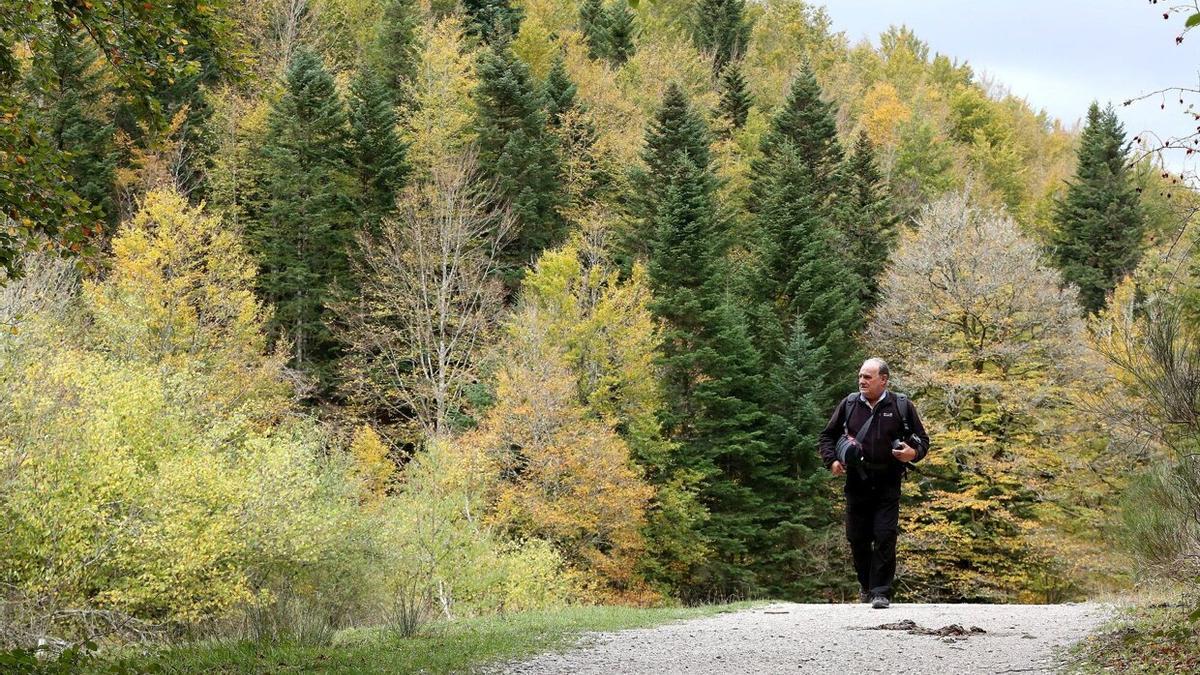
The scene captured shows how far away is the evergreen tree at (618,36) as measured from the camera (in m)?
59.7

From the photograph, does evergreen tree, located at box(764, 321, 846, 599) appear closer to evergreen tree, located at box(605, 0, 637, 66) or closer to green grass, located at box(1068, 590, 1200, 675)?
green grass, located at box(1068, 590, 1200, 675)

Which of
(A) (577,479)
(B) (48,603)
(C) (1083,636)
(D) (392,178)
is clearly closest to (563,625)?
(C) (1083,636)

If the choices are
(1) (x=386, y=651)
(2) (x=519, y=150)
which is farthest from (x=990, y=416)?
(1) (x=386, y=651)

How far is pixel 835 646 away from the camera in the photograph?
20.9 ft

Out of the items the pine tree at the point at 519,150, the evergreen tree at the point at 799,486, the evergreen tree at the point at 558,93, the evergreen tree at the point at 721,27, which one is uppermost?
the evergreen tree at the point at 721,27

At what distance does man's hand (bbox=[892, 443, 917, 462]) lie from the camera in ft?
25.8

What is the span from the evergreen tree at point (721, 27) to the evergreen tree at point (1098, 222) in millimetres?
25531

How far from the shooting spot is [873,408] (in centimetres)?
833

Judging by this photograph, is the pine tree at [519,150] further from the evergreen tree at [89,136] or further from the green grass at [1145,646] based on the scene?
the green grass at [1145,646]

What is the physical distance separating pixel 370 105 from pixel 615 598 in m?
23.5

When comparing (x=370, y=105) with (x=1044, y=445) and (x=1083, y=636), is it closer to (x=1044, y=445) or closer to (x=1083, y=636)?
(x=1044, y=445)

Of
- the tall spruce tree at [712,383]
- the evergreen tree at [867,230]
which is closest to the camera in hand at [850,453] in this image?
the tall spruce tree at [712,383]

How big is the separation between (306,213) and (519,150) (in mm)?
8806

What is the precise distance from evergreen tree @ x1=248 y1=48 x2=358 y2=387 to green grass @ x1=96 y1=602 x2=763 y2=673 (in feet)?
97.4
